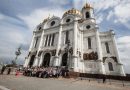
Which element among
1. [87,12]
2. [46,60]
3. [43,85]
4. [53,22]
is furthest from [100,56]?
[87,12]

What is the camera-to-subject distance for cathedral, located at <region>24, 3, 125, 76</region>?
80.8 feet

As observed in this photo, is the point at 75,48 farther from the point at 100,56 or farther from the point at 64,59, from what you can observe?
the point at 100,56

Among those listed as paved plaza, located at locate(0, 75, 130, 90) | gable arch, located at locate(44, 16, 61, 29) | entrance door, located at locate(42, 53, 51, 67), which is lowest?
paved plaza, located at locate(0, 75, 130, 90)

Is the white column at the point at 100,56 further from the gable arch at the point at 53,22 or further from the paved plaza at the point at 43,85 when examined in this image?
the gable arch at the point at 53,22

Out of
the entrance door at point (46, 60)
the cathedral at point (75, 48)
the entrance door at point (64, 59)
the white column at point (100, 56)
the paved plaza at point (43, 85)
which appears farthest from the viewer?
the entrance door at point (46, 60)

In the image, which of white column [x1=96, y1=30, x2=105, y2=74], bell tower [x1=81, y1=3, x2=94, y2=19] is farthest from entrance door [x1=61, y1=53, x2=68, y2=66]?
bell tower [x1=81, y1=3, x2=94, y2=19]

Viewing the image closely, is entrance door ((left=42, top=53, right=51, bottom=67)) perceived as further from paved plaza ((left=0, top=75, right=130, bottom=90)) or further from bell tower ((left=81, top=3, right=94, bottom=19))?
bell tower ((left=81, top=3, right=94, bottom=19))

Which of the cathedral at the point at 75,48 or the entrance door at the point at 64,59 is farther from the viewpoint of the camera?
the entrance door at the point at 64,59

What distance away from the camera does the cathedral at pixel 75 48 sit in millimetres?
24641

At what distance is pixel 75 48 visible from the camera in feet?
80.6

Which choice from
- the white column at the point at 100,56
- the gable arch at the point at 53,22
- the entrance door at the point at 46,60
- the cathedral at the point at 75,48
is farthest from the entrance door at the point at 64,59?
the gable arch at the point at 53,22

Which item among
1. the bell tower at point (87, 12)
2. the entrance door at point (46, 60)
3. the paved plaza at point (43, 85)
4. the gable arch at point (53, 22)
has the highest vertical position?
the bell tower at point (87, 12)

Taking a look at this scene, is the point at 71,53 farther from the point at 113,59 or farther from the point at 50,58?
the point at 113,59

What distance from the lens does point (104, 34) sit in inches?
1156
